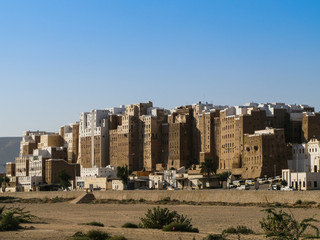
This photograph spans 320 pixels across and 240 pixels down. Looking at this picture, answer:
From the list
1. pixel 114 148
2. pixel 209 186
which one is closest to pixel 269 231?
pixel 209 186

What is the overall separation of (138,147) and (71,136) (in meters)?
32.8

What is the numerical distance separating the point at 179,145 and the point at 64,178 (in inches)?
983

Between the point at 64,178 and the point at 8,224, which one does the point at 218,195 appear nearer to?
the point at 8,224

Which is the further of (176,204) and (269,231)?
(176,204)

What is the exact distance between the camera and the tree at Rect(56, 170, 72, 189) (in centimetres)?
13231

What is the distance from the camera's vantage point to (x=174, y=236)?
1351 inches

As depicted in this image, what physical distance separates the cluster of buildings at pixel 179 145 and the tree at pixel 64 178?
205 cm

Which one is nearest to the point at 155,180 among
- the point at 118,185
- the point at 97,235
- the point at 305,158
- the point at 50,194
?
the point at 118,185

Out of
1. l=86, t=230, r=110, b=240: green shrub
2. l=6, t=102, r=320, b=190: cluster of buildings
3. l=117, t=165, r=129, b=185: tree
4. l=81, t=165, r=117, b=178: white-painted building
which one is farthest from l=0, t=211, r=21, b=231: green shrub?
l=81, t=165, r=117, b=178: white-painted building

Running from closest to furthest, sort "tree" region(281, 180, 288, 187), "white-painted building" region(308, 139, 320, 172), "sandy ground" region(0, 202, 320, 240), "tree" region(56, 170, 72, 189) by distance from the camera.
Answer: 1. "sandy ground" region(0, 202, 320, 240)
2. "tree" region(281, 180, 288, 187)
3. "white-painted building" region(308, 139, 320, 172)
4. "tree" region(56, 170, 72, 189)

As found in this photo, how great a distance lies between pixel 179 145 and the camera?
13150 cm

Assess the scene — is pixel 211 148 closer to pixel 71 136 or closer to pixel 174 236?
pixel 71 136

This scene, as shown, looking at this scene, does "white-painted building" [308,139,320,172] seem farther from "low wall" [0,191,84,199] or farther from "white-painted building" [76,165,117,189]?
"white-painted building" [76,165,117,189]

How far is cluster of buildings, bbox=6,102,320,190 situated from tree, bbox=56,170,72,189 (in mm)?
2052
